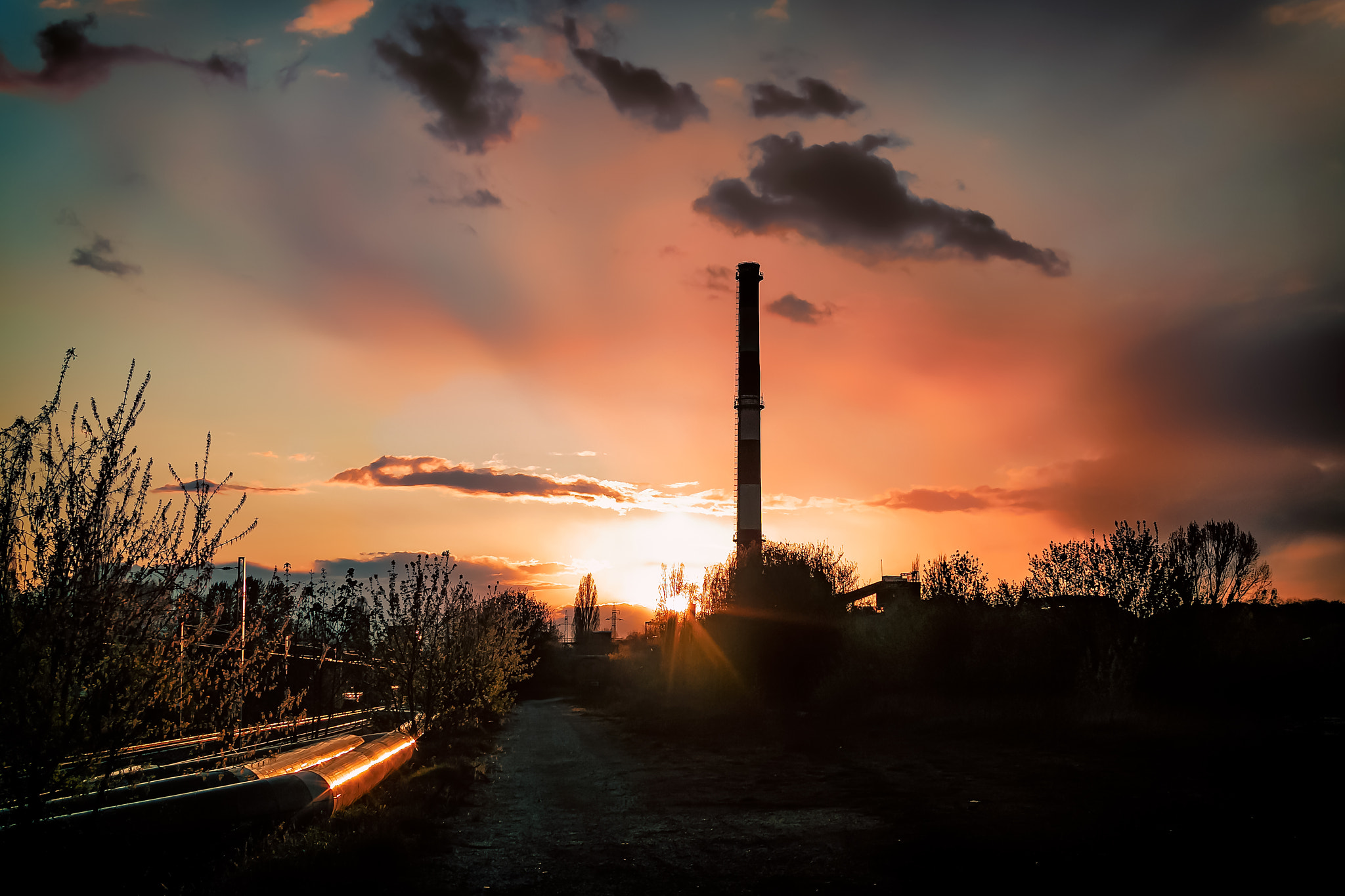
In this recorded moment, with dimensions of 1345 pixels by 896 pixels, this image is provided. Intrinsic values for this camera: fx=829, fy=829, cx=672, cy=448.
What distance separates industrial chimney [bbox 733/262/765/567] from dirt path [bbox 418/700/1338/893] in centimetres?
2154

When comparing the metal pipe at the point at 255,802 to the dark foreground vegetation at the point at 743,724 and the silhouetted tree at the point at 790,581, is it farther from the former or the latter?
the silhouetted tree at the point at 790,581

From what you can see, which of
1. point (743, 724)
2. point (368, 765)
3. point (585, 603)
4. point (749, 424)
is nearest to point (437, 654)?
point (368, 765)

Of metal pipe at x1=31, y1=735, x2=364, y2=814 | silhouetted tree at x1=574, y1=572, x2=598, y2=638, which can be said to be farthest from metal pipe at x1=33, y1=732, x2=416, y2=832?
silhouetted tree at x1=574, y1=572, x2=598, y2=638

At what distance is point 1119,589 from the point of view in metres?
35.2

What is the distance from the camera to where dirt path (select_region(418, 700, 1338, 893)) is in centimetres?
1014

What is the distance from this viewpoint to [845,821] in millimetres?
13297

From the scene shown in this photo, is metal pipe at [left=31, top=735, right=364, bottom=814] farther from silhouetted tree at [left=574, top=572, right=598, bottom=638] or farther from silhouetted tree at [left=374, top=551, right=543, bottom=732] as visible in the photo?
silhouetted tree at [left=574, top=572, right=598, bottom=638]

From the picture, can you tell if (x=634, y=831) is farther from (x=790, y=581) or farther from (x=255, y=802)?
(x=790, y=581)

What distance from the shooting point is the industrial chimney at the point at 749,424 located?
4388 centimetres

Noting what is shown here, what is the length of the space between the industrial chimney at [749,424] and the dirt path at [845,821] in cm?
2154

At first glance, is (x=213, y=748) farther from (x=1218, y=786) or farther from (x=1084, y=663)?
(x=1084, y=663)


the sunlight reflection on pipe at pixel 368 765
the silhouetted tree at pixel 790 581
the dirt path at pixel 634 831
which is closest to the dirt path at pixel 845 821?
the dirt path at pixel 634 831

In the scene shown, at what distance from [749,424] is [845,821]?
31849 millimetres

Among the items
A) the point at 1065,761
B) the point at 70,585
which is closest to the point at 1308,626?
the point at 1065,761
